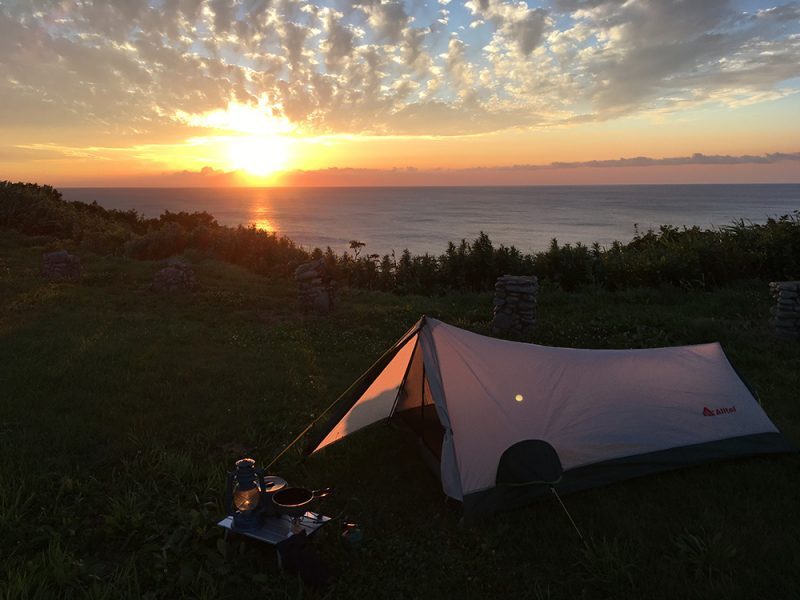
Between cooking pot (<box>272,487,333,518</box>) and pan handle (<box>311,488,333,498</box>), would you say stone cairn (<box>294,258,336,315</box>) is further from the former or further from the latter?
cooking pot (<box>272,487,333,518</box>)

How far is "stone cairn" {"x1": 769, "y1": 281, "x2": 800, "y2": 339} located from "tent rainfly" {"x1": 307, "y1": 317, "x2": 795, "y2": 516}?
6673mm

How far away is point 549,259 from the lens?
19.9 meters

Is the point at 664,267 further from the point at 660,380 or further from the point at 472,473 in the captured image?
the point at 472,473

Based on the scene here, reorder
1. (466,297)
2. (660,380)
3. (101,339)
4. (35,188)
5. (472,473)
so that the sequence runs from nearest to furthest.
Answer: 1. (472,473)
2. (660,380)
3. (101,339)
4. (466,297)
5. (35,188)

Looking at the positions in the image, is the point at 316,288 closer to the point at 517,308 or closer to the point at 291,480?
the point at 517,308

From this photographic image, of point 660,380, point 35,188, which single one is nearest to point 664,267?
point 660,380

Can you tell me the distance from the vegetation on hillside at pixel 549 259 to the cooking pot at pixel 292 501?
11.7m

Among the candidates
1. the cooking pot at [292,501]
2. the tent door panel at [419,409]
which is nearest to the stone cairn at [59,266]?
the tent door panel at [419,409]

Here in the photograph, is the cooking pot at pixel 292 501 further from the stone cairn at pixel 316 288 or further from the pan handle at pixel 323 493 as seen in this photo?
the stone cairn at pixel 316 288

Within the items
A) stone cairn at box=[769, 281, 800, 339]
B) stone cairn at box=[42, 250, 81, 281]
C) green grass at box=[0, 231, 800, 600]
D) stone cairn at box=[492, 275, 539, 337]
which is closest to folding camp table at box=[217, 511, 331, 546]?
green grass at box=[0, 231, 800, 600]

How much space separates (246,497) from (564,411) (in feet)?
12.1

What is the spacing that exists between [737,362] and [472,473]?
8305 millimetres

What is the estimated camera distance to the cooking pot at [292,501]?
5180 millimetres

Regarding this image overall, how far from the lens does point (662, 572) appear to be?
4992 millimetres
